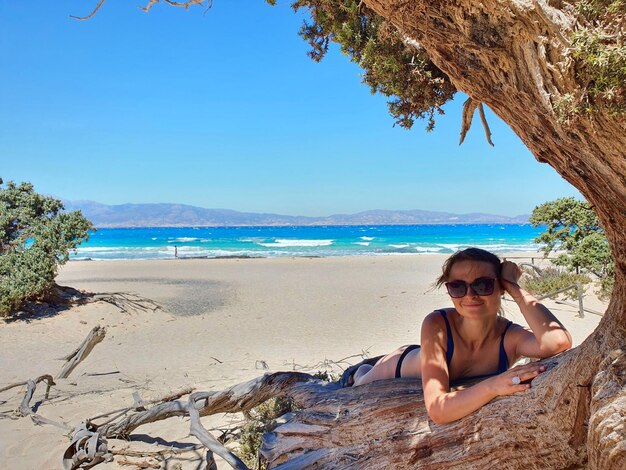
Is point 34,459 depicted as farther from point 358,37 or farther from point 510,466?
point 358,37

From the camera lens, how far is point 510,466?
2.05m

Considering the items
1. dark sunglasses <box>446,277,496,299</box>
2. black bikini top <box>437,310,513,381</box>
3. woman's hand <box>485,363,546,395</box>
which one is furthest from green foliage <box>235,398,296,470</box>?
woman's hand <box>485,363,546,395</box>

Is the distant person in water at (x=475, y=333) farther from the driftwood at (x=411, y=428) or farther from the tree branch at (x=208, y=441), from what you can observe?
the tree branch at (x=208, y=441)

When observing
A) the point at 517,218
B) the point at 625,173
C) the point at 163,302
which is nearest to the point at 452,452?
the point at 625,173

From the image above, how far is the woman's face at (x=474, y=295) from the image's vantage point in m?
2.37

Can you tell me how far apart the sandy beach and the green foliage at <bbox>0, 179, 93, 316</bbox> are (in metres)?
0.93

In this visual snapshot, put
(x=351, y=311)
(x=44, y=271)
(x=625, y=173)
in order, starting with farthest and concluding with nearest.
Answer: (x=351, y=311) < (x=44, y=271) < (x=625, y=173)

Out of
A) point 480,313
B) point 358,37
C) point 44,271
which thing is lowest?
point 44,271

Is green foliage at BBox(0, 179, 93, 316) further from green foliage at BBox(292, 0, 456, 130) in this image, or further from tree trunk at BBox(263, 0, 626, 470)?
tree trunk at BBox(263, 0, 626, 470)

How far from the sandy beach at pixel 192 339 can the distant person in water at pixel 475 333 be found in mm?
3388

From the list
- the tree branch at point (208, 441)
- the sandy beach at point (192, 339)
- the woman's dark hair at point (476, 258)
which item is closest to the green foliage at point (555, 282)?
the sandy beach at point (192, 339)

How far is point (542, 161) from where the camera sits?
5.91 feet

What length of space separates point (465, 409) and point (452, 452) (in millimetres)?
273

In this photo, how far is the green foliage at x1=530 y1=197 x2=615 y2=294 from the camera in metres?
11.4
